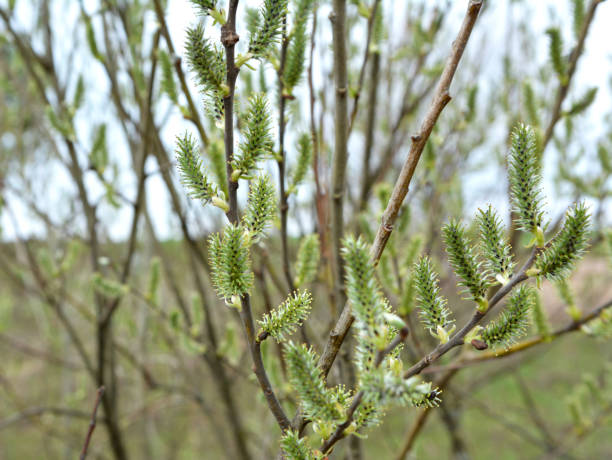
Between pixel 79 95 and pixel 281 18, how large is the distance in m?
1.28

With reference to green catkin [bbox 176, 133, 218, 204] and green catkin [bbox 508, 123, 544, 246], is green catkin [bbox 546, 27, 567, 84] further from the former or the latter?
green catkin [bbox 176, 133, 218, 204]

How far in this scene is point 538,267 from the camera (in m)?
0.61

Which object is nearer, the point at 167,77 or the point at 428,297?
the point at 428,297

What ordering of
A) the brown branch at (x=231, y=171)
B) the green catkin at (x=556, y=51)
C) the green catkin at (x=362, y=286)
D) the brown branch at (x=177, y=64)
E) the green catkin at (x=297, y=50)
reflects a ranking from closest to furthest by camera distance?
the green catkin at (x=362, y=286) < the brown branch at (x=231, y=171) < the green catkin at (x=297, y=50) < the brown branch at (x=177, y=64) < the green catkin at (x=556, y=51)

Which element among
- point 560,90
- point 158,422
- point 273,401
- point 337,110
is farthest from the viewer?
point 158,422

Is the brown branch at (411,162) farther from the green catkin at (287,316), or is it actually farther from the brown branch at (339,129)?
the brown branch at (339,129)

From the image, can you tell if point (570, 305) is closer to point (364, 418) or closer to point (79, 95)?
point (364, 418)

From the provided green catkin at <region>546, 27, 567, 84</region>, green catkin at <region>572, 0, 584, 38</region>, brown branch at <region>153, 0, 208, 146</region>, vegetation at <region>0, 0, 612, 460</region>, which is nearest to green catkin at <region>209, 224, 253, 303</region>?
vegetation at <region>0, 0, 612, 460</region>

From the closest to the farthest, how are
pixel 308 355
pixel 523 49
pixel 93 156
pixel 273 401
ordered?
pixel 308 355
pixel 273 401
pixel 93 156
pixel 523 49

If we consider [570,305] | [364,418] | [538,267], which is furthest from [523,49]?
[364,418]

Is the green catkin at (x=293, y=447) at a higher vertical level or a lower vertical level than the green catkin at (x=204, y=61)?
lower

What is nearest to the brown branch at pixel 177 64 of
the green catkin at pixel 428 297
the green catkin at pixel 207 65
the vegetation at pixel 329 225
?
the vegetation at pixel 329 225

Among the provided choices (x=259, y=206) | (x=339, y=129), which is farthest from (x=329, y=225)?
(x=259, y=206)

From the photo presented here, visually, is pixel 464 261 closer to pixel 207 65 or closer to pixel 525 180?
pixel 525 180
